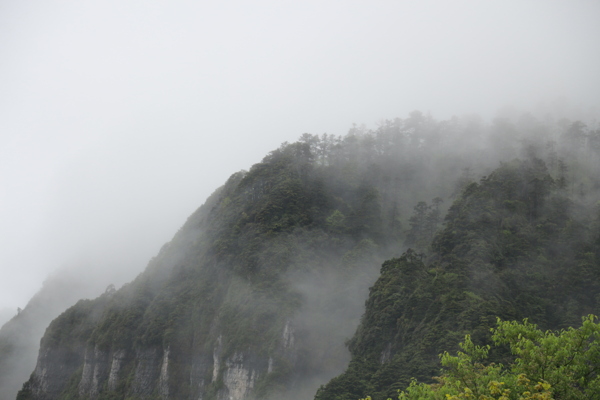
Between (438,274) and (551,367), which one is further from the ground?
(551,367)

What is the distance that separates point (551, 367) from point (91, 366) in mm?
87935

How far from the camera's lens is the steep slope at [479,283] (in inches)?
1657

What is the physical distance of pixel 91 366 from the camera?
292ft

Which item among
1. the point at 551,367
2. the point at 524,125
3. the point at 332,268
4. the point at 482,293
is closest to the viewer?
the point at 551,367

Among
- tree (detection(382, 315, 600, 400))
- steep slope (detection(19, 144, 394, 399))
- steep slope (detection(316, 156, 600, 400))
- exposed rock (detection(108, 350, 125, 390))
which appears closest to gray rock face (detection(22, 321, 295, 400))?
exposed rock (detection(108, 350, 125, 390))

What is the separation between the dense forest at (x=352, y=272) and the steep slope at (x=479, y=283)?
181 millimetres

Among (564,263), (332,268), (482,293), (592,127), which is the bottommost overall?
(592,127)

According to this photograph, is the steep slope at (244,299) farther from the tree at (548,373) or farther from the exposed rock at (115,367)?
the tree at (548,373)

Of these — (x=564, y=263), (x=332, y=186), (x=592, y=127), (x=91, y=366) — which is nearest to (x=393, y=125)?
(x=332, y=186)

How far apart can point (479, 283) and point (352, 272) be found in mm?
21000

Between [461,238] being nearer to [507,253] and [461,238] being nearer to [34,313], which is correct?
[507,253]

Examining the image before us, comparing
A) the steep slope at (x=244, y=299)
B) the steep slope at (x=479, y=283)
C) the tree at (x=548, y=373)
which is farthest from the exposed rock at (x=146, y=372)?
the tree at (x=548, y=373)

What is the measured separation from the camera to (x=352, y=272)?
6575 cm

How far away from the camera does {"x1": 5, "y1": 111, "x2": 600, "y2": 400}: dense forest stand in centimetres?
4738
